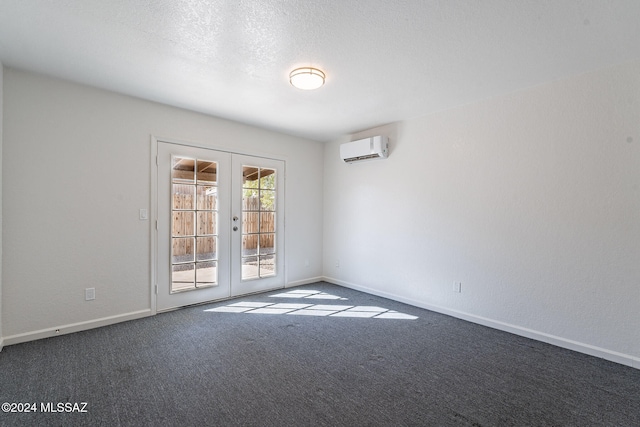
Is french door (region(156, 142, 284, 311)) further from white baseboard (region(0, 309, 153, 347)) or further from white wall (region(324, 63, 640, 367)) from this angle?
white wall (region(324, 63, 640, 367))

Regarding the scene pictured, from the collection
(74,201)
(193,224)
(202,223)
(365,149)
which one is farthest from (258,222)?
(74,201)

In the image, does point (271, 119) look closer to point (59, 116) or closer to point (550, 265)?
point (59, 116)

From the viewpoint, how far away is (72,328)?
10.00 ft

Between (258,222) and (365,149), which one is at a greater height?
(365,149)

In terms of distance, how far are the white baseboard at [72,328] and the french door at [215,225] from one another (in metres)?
0.29

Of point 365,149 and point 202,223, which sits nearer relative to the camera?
point 202,223

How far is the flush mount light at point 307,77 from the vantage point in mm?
2727

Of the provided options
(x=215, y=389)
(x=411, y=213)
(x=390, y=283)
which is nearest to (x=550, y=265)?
(x=411, y=213)

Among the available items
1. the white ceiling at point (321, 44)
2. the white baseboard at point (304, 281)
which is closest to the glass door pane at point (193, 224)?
the white ceiling at point (321, 44)

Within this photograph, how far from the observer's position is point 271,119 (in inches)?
165

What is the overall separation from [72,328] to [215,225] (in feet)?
5.98

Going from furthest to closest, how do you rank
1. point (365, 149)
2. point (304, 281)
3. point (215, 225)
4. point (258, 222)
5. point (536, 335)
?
point (304, 281) → point (258, 222) → point (365, 149) → point (215, 225) → point (536, 335)

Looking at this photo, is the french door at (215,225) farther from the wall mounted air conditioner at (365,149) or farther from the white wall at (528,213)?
the white wall at (528,213)

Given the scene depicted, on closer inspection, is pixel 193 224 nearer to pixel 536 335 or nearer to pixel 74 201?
pixel 74 201
